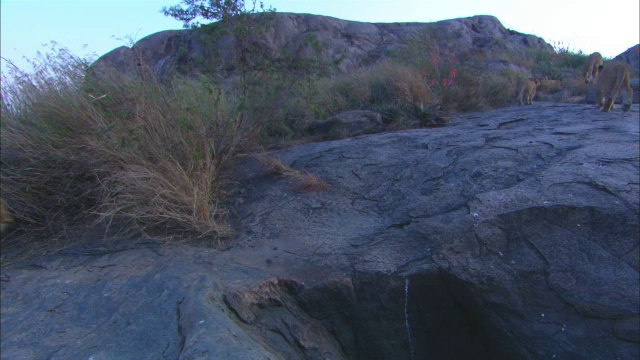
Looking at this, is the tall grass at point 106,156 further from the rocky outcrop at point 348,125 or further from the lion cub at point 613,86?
the lion cub at point 613,86

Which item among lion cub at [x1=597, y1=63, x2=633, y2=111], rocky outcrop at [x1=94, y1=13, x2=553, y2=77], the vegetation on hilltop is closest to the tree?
the vegetation on hilltop

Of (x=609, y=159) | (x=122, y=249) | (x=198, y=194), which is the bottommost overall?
(x=122, y=249)

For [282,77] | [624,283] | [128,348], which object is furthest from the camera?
[282,77]

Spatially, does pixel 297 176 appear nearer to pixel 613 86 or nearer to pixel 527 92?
pixel 613 86

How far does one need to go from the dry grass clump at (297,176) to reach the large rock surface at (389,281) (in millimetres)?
348

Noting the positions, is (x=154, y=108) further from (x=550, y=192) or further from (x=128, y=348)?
(x=550, y=192)

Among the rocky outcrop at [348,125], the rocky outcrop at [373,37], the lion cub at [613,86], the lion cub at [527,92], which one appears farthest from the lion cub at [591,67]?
the rocky outcrop at [348,125]

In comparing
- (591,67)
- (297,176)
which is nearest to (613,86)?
(591,67)

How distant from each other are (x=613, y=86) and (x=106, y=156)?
617cm

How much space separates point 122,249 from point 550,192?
341cm

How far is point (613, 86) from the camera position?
6.80 meters

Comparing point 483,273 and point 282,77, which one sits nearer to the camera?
point 483,273

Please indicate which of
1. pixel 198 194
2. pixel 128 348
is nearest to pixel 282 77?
pixel 198 194

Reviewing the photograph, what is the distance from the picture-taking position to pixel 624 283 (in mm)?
3484
